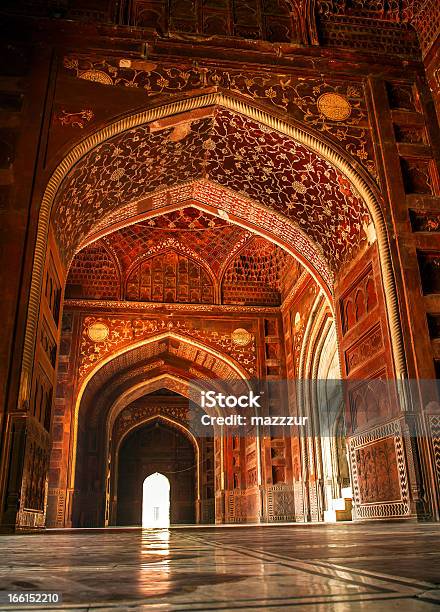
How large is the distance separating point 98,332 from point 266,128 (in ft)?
17.6

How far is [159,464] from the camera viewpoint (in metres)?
17.2

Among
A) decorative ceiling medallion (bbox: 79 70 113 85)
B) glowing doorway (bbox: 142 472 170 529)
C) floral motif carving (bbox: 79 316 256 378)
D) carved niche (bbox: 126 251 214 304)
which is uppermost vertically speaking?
decorative ceiling medallion (bbox: 79 70 113 85)

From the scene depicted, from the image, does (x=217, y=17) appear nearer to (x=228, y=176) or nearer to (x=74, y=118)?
(x=228, y=176)

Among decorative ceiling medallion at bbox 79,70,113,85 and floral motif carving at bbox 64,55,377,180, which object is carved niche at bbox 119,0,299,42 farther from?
decorative ceiling medallion at bbox 79,70,113,85

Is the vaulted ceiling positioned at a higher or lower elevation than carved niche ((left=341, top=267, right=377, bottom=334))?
higher

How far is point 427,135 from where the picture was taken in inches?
255

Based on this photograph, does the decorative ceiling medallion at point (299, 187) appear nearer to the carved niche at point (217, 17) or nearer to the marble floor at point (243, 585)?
the carved niche at point (217, 17)

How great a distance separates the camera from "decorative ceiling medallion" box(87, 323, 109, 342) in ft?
33.5

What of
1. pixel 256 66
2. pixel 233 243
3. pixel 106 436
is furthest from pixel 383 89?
pixel 106 436

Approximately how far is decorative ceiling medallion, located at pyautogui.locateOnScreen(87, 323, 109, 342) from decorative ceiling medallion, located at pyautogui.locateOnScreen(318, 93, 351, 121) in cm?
570

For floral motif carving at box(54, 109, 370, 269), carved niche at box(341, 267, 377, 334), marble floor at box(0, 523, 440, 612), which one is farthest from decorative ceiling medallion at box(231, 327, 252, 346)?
marble floor at box(0, 523, 440, 612)

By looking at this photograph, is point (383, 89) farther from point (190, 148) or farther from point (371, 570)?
point (371, 570)

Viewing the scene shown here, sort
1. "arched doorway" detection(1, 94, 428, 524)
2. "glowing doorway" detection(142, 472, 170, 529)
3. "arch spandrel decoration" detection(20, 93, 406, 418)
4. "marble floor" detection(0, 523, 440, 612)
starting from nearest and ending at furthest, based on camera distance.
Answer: "marble floor" detection(0, 523, 440, 612)
"arch spandrel decoration" detection(20, 93, 406, 418)
"arched doorway" detection(1, 94, 428, 524)
"glowing doorway" detection(142, 472, 170, 529)

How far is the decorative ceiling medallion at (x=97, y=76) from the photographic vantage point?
626cm
